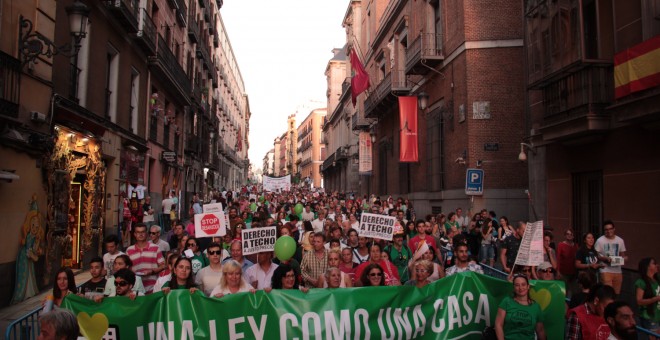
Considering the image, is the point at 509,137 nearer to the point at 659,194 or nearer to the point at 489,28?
the point at 489,28

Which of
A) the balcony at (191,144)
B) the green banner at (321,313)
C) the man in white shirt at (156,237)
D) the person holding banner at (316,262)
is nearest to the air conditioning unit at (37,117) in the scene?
the man in white shirt at (156,237)

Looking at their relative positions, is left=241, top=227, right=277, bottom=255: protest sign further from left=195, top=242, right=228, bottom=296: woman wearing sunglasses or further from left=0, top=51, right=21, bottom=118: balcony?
left=0, top=51, right=21, bottom=118: balcony

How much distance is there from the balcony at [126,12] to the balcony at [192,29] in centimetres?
1270

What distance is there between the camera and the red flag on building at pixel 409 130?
24.5m

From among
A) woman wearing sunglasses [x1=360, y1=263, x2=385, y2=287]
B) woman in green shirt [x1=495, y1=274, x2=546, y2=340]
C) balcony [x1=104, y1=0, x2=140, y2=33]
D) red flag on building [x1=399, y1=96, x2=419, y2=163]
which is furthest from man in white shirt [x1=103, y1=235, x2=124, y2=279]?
red flag on building [x1=399, y1=96, x2=419, y2=163]

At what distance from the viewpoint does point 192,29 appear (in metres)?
30.6

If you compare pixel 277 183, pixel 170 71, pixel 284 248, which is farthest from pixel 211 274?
pixel 277 183

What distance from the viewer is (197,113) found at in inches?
1366

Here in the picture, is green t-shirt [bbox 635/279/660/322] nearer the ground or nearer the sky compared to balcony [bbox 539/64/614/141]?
nearer the ground

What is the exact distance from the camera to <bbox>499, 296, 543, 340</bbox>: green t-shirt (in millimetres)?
5598

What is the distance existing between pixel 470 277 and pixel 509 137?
13721 millimetres

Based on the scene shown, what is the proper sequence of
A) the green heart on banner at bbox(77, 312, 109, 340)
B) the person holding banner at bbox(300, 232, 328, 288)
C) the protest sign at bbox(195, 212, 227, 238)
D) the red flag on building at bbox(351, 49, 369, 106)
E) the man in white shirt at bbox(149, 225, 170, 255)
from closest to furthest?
the green heart on banner at bbox(77, 312, 109, 340) < the person holding banner at bbox(300, 232, 328, 288) < the man in white shirt at bbox(149, 225, 170, 255) < the protest sign at bbox(195, 212, 227, 238) < the red flag on building at bbox(351, 49, 369, 106)

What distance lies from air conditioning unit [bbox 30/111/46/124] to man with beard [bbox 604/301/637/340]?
33.4 ft

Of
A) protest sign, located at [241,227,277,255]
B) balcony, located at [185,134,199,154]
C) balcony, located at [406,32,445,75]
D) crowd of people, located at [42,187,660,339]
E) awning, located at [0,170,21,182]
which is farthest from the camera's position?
balcony, located at [185,134,199,154]
